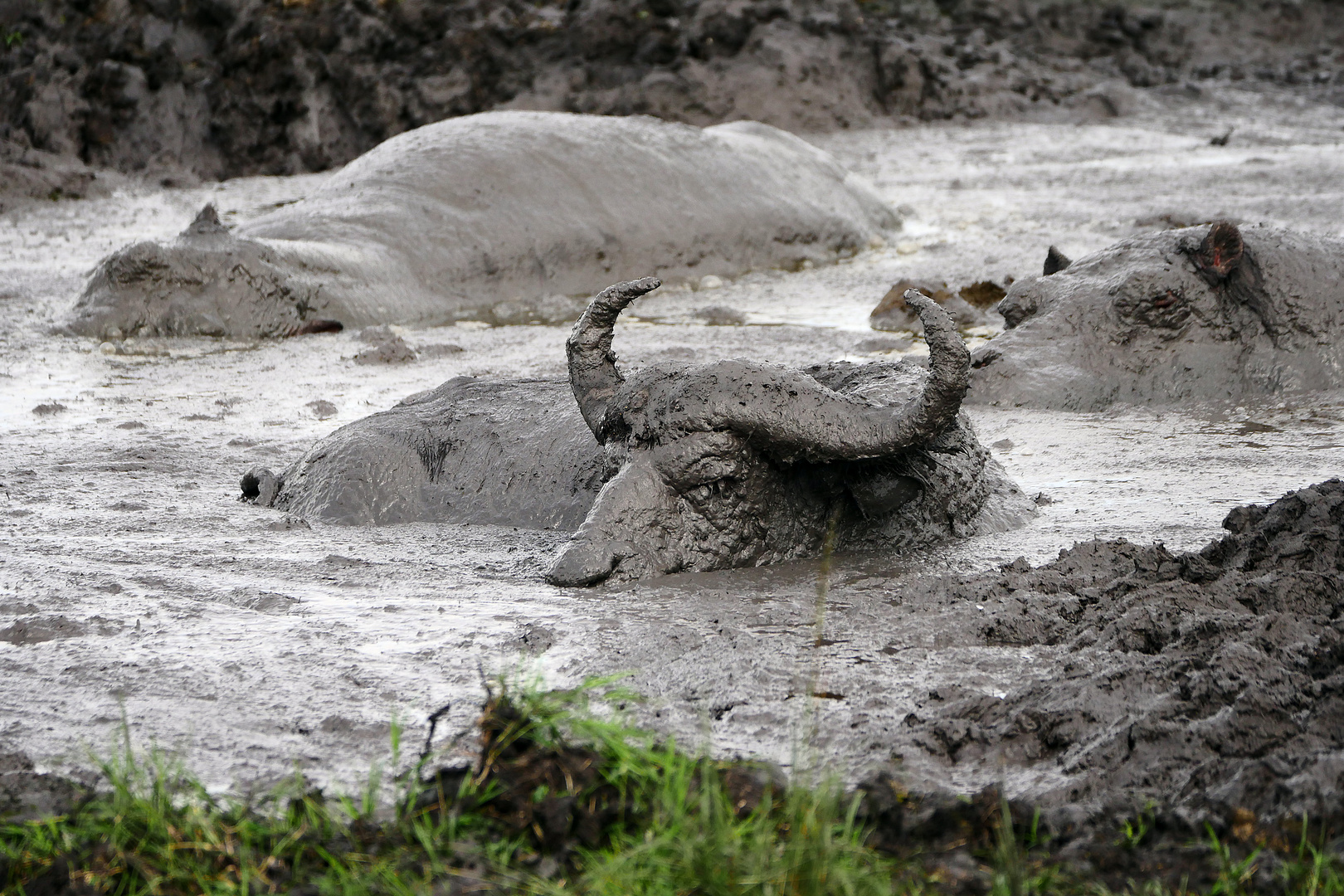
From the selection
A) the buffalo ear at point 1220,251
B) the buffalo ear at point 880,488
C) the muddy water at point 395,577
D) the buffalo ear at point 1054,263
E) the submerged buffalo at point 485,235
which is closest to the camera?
the muddy water at point 395,577

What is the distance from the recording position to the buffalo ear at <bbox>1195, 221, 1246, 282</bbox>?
663cm

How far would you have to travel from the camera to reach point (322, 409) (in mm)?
7059

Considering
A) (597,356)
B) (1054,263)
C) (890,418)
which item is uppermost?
(1054,263)

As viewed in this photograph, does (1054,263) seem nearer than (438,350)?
Yes

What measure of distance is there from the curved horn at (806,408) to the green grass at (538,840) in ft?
5.24

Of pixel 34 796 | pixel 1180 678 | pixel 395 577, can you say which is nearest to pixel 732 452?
pixel 395 577

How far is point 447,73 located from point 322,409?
957 cm

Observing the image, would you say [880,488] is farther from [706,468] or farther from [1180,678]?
[1180,678]

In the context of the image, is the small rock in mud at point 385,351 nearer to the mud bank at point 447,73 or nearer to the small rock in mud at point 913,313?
the small rock in mud at point 913,313

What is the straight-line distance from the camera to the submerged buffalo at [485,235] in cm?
895

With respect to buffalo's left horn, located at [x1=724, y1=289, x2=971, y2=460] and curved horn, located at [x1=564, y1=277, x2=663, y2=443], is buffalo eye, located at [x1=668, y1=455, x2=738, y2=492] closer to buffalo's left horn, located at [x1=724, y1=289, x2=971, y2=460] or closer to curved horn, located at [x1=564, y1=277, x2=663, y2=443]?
buffalo's left horn, located at [x1=724, y1=289, x2=971, y2=460]

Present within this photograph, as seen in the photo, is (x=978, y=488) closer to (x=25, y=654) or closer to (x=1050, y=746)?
(x=1050, y=746)

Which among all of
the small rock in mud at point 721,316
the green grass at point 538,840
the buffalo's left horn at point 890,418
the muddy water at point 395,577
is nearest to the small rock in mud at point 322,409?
the muddy water at point 395,577

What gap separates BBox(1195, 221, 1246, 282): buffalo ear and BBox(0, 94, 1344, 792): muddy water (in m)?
0.71
